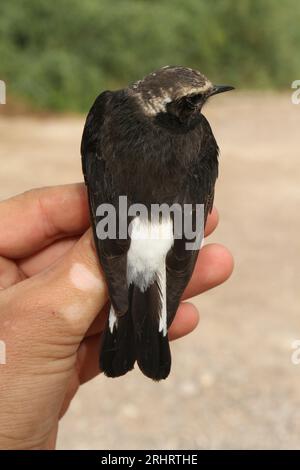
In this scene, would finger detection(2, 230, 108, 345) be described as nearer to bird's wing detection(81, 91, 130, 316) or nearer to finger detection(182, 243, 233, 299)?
bird's wing detection(81, 91, 130, 316)

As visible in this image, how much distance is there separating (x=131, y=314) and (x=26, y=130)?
428 inches

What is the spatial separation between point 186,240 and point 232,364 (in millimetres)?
2742

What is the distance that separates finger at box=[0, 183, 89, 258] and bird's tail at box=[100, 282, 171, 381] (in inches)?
34.0

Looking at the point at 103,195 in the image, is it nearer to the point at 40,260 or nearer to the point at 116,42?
the point at 40,260

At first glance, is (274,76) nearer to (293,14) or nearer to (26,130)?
(293,14)

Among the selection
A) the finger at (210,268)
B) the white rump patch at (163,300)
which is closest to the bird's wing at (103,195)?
the white rump patch at (163,300)

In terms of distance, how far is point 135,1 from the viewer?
58.3 ft

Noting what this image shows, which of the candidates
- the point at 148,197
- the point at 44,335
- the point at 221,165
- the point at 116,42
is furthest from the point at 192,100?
the point at 116,42

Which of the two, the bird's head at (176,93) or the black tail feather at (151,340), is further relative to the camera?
the bird's head at (176,93)

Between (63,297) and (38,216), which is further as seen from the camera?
(38,216)

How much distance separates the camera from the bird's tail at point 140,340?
2.38 meters

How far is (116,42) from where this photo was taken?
16.0 metres

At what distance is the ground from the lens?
431cm

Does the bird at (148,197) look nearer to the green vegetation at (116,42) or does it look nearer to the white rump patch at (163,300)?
the white rump patch at (163,300)
